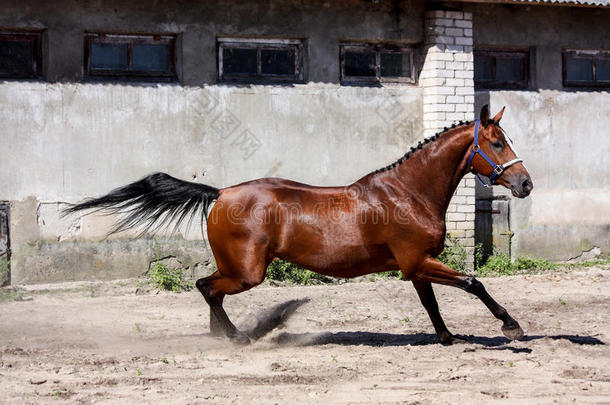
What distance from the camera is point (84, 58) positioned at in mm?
11055

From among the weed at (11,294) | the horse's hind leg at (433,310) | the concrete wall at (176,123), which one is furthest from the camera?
the concrete wall at (176,123)

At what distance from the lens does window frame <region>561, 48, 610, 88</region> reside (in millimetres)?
13406

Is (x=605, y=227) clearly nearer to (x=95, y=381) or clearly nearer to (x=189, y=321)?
(x=189, y=321)

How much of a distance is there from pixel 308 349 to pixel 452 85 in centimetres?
609

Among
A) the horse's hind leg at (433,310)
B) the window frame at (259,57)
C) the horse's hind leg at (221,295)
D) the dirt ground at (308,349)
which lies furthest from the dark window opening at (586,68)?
the horse's hind leg at (221,295)

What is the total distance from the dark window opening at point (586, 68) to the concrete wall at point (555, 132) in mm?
159

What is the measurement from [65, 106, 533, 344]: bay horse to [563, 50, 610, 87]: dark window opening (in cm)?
664

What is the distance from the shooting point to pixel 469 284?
7.20 metres

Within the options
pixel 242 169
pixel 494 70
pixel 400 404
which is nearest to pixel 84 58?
pixel 242 169

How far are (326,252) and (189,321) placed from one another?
229cm

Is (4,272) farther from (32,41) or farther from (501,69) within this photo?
(501,69)

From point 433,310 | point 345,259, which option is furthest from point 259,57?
point 433,310

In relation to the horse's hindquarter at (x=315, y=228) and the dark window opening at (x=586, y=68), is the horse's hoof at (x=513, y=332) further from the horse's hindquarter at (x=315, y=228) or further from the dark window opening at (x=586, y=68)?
the dark window opening at (x=586, y=68)

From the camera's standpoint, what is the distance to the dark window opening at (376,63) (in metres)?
12.2
